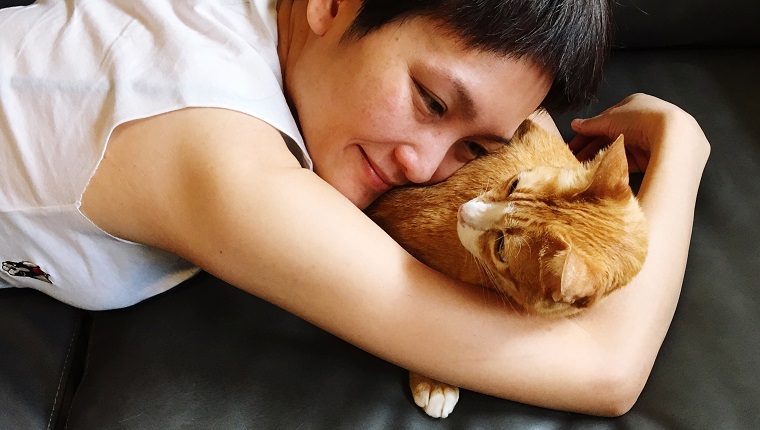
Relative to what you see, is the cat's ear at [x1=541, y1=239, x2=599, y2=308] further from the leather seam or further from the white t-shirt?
the leather seam

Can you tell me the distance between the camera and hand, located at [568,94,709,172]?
1.02 m

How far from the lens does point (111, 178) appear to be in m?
0.74

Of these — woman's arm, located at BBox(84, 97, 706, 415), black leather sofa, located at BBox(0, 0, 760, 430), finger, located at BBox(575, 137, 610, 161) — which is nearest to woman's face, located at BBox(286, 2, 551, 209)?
woman's arm, located at BBox(84, 97, 706, 415)

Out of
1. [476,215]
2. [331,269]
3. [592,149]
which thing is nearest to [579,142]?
[592,149]

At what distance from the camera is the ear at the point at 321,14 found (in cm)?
85

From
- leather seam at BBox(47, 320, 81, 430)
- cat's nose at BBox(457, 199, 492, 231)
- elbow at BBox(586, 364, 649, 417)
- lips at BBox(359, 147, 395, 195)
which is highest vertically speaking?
lips at BBox(359, 147, 395, 195)

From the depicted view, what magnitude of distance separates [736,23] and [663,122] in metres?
0.54

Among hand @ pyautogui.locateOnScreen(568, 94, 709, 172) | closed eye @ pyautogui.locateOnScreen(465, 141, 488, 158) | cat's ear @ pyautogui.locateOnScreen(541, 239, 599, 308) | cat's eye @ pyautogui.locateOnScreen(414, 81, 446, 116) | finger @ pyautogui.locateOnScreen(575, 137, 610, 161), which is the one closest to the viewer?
cat's ear @ pyautogui.locateOnScreen(541, 239, 599, 308)

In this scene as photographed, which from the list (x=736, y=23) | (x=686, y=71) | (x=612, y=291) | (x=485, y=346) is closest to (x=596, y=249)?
(x=612, y=291)

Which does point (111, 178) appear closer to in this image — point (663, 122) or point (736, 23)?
point (663, 122)

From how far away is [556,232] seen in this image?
75 cm

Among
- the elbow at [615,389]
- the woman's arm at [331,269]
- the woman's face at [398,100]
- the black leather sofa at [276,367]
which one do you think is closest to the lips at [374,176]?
the woman's face at [398,100]

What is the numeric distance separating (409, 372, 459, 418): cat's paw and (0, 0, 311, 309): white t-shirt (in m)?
0.34

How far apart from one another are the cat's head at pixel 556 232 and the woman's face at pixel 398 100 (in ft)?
0.31
